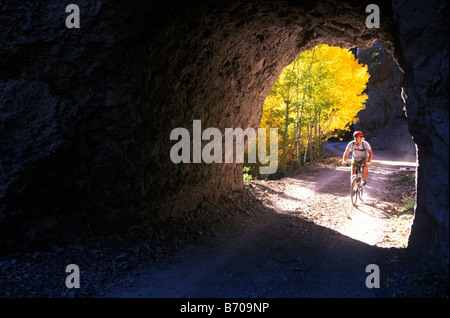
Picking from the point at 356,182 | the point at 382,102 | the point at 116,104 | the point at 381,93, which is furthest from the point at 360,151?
the point at 381,93

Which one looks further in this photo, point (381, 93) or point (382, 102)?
point (381, 93)

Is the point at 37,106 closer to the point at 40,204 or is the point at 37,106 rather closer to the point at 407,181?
the point at 40,204

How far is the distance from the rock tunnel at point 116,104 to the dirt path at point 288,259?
1.05 metres

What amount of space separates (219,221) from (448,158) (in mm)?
4774

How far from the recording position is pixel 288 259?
5160 mm

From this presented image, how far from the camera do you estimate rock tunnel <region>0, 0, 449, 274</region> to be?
430cm

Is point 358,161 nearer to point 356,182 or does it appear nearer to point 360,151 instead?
point 360,151

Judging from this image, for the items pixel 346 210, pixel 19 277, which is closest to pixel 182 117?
pixel 19 277

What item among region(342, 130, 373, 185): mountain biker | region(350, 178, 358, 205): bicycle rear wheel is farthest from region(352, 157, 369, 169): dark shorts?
region(350, 178, 358, 205): bicycle rear wheel

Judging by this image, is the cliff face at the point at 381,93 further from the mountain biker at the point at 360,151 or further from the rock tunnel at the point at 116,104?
the rock tunnel at the point at 116,104

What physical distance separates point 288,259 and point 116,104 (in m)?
3.96

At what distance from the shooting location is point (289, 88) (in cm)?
1670

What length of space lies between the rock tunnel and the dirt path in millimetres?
1052

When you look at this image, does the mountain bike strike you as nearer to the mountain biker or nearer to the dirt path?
the mountain biker
